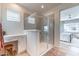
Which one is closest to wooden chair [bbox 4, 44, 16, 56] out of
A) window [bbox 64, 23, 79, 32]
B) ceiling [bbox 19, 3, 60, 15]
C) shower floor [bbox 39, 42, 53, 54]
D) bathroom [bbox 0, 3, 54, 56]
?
bathroom [bbox 0, 3, 54, 56]

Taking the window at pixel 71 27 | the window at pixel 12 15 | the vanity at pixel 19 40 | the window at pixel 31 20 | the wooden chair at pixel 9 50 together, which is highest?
the window at pixel 12 15

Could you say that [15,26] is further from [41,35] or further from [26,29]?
[41,35]

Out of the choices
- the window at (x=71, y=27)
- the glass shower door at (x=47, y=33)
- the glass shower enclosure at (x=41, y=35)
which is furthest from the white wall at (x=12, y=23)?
the window at (x=71, y=27)

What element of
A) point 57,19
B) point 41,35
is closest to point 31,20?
point 41,35

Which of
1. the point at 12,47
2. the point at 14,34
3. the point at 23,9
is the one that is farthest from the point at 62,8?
the point at 12,47

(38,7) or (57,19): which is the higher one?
A: (38,7)

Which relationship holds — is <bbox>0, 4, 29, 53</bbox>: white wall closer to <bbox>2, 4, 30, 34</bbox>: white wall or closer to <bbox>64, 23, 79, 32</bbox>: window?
<bbox>2, 4, 30, 34</bbox>: white wall

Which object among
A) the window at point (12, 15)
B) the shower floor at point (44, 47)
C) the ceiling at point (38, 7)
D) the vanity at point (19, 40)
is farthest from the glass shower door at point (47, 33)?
the window at point (12, 15)

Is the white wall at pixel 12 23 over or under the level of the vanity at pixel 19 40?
over

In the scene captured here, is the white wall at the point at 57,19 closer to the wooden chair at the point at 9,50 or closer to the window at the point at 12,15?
the window at the point at 12,15

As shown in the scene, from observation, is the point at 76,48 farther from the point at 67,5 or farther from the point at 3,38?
the point at 3,38

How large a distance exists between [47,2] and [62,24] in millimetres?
372

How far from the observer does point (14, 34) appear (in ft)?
5.26

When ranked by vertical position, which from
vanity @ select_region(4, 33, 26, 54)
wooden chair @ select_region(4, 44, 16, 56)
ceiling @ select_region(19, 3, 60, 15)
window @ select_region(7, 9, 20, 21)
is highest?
ceiling @ select_region(19, 3, 60, 15)
